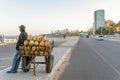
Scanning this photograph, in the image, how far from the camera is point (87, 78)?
527 inches

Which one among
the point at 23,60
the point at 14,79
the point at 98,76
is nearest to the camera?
the point at 14,79

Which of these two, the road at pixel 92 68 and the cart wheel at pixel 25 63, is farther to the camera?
the road at pixel 92 68

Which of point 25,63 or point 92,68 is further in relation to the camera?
point 92,68

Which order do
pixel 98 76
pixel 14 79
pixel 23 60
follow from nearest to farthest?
1. pixel 14 79
2. pixel 23 60
3. pixel 98 76

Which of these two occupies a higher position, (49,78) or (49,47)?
(49,47)

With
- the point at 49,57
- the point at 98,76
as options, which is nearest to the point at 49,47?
the point at 49,57

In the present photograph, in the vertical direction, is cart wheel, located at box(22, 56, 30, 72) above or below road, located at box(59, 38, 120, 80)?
above

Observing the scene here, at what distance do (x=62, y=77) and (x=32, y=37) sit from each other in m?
2.06

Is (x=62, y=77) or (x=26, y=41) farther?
(x=62, y=77)

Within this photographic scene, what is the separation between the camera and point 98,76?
46.0 ft

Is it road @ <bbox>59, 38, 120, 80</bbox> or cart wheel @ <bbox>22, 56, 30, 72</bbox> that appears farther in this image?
road @ <bbox>59, 38, 120, 80</bbox>

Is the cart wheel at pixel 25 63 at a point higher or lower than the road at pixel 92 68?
higher

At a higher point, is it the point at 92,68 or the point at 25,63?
the point at 25,63

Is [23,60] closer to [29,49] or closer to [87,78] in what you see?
[29,49]
